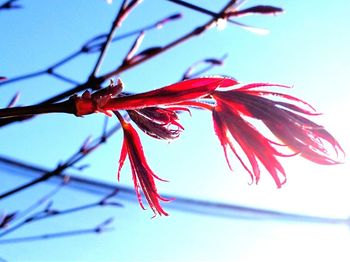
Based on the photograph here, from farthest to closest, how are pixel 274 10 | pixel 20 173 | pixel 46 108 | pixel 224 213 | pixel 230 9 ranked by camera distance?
pixel 224 213 → pixel 20 173 → pixel 230 9 → pixel 274 10 → pixel 46 108

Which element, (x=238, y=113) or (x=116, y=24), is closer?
(x=238, y=113)

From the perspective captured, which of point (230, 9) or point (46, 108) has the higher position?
point (230, 9)

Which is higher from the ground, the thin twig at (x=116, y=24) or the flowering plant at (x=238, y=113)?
the thin twig at (x=116, y=24)

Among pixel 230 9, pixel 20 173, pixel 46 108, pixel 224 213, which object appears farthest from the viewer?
pixel 224 213

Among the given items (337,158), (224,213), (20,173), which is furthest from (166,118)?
(224,213)

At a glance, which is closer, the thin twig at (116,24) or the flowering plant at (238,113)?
the flowering plant at (238,113)

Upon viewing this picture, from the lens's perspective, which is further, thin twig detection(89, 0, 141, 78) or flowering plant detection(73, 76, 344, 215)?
thin twig detection(89, 0, 141, 78)

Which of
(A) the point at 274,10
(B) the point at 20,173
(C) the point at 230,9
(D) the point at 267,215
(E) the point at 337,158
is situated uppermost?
(B) the point at 20,173

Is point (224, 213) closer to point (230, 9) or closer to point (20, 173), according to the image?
point (20, 173)

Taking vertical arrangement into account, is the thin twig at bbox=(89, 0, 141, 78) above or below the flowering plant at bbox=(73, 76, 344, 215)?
above

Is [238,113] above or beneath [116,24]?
beneath

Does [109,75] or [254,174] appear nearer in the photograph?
[254,174]
